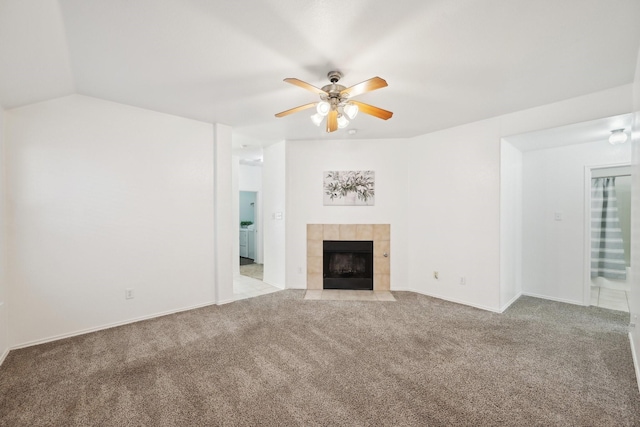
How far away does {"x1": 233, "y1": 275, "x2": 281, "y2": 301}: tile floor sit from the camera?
A: 14.1 feet

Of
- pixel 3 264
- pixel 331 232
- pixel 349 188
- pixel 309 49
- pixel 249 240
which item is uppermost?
pixel 309 49

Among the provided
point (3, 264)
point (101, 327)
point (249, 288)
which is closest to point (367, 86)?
point (3, 264)

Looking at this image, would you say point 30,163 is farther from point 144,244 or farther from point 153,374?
point 153,374

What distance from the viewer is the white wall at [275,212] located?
4652mm

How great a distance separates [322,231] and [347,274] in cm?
89

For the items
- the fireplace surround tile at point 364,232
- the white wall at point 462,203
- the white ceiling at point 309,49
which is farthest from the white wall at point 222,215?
the white wall at point 462,203

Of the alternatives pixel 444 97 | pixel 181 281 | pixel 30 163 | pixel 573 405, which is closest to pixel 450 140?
pixel 444 97

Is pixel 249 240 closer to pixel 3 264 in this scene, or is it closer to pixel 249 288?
pixel 249 288

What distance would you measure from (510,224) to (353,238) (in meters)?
2.33

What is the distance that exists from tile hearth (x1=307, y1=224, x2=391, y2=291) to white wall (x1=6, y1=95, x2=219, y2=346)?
165 cm

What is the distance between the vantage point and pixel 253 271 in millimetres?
6047

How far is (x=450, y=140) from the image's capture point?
13.1 feet

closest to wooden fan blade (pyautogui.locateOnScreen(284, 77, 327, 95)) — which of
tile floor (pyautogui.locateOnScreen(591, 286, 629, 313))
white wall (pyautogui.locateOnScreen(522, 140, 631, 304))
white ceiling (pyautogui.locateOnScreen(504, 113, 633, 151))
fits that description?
white ceiling (pyautogui.locateOnScreen(504, 113, 633, 151))

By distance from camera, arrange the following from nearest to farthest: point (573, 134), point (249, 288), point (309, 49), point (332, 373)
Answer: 1. point (309, 49)
2. point (332, 373)
3. point (573, 134)
4. point (249, 288)
